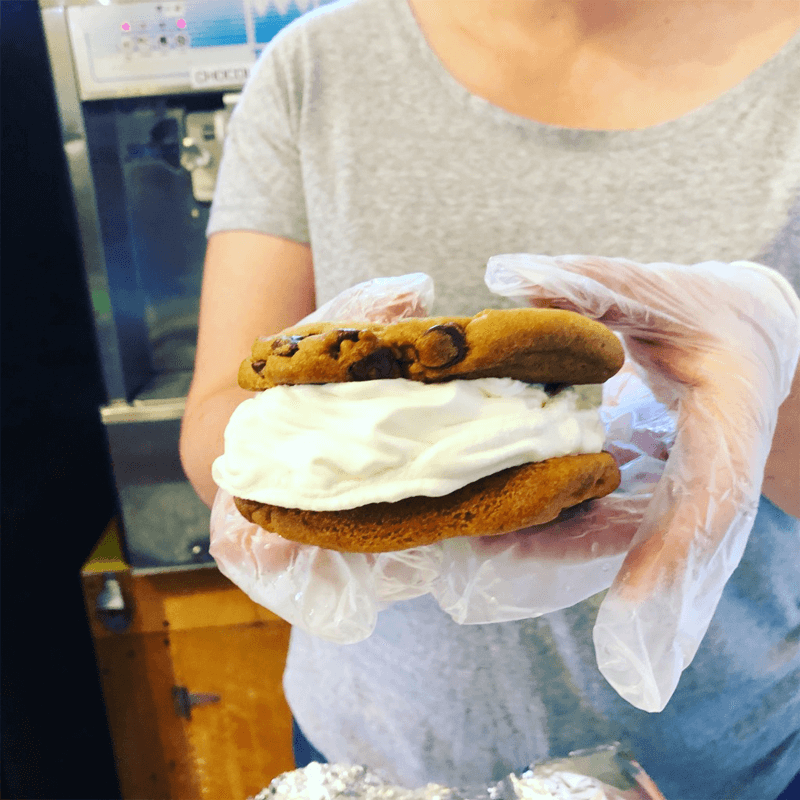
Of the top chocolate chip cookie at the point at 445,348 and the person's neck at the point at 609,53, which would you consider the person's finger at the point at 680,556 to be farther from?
the person's neck at the point at 609,53

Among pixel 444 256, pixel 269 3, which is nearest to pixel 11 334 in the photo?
pixel 269 3

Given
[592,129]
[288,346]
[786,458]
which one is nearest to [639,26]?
[592,129]

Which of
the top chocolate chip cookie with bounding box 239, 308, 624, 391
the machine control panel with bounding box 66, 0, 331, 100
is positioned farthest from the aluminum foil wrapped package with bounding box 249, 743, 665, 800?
the machine control panel with bounding box 66, 0, 331, 100

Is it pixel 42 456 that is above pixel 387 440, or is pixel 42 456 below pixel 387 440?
below

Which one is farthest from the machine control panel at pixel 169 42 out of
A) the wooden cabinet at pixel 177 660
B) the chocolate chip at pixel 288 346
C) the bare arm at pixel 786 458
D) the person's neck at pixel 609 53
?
the bare arm at pixel 786 458

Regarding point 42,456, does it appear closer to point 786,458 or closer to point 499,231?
point 499,231

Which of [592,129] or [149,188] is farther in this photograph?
[149,188]
